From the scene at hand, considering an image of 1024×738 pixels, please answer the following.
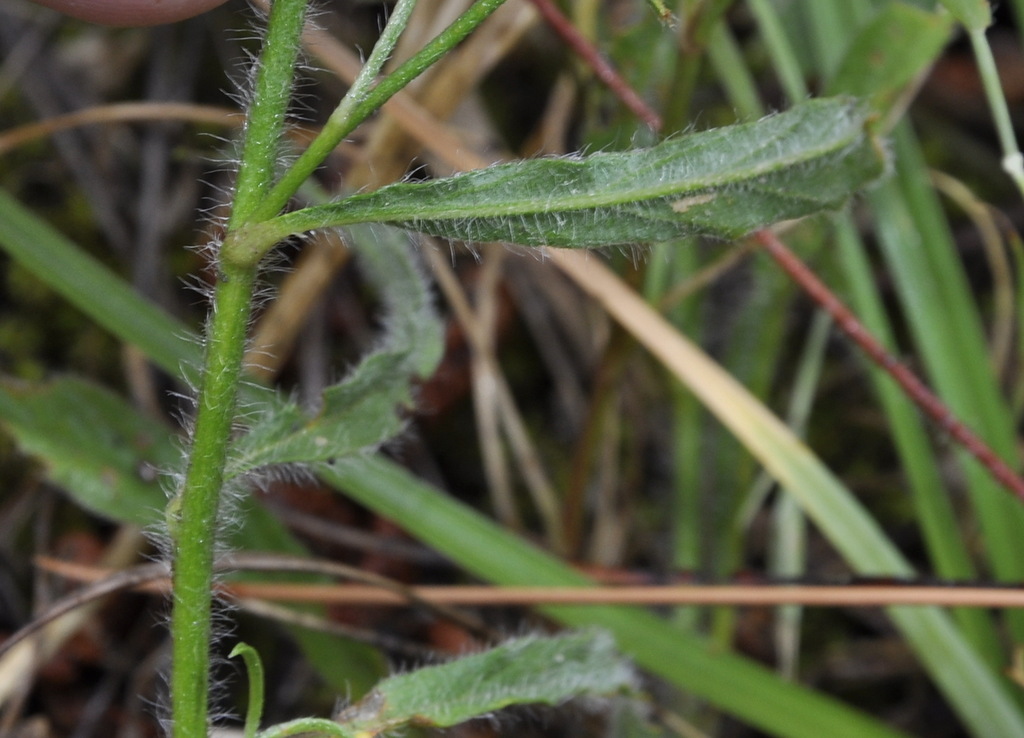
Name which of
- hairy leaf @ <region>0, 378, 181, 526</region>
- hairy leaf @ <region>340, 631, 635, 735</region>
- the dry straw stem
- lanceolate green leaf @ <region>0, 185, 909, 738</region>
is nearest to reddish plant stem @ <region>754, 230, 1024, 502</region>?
the dry straw stem

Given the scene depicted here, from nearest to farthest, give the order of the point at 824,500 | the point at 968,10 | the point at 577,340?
the point at 968,10
the point at 824,500
the point at 577,340

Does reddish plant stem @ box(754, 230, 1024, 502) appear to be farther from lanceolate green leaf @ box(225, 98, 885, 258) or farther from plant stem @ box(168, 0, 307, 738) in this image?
plant stem @ box(168, 0, 307, 738)

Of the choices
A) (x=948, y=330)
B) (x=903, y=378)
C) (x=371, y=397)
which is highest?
(x=948, y=330)

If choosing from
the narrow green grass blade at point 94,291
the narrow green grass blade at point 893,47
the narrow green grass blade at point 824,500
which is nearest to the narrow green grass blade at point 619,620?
the narrow green grass blade at point 824,500

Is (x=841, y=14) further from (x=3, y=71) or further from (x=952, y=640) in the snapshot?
(x=3, y=71)

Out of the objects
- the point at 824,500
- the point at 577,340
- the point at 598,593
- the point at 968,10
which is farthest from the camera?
the point at 577,340

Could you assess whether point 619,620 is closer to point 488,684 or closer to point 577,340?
point 488,684

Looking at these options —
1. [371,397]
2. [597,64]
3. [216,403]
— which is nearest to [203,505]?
[216,403]

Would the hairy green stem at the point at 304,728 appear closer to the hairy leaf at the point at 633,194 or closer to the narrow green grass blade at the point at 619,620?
the hairy leaf at the point at 633,194
